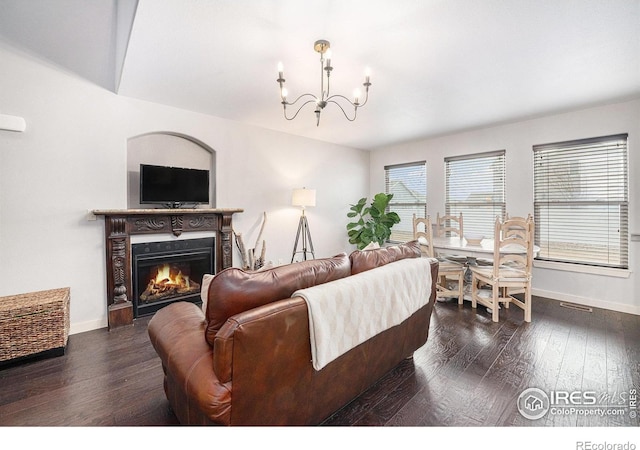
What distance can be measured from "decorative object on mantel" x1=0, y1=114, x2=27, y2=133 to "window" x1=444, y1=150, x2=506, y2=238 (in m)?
5.37

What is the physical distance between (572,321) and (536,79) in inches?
101

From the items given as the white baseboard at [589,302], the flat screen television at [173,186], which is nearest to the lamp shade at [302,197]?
the flat screen television at [173,186]

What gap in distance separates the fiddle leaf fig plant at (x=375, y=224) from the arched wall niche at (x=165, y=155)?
103 inches

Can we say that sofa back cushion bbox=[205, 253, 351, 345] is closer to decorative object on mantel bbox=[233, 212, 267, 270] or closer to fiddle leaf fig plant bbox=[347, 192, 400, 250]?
decorative object on mantel bbox=[233, 212, 267, 270]

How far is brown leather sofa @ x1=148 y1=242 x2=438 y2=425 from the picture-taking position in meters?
1.19

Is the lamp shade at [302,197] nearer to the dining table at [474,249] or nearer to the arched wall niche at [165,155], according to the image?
the arched wall niche at [165,155]

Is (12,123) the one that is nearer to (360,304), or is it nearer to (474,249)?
(360,304)

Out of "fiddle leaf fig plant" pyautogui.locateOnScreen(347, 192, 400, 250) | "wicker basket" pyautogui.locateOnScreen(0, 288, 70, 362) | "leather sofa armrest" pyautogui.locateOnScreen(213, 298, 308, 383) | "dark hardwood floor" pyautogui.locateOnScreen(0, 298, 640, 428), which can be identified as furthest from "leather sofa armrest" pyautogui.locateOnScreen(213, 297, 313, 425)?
"fiddle leaf fig plant" pyautogui.locateOnScreen(347, 192, 400, 250)

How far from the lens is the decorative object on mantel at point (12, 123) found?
247cm

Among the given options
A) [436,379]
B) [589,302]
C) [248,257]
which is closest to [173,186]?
[248,257]

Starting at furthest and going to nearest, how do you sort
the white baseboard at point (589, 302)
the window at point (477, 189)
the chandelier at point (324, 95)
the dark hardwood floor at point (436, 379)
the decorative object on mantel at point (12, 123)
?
the window at point (477, 189)
the white baseboard at point (589, 302)
the decorative object on mantel at point (12, 123)
the chandelier at point (324, 95)
the dark hardwood floor at point (436, 379)

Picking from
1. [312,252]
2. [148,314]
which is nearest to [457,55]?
[312,252]

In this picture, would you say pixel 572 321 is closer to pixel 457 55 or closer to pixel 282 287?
pixel 457 55

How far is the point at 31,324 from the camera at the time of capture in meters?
2.32
